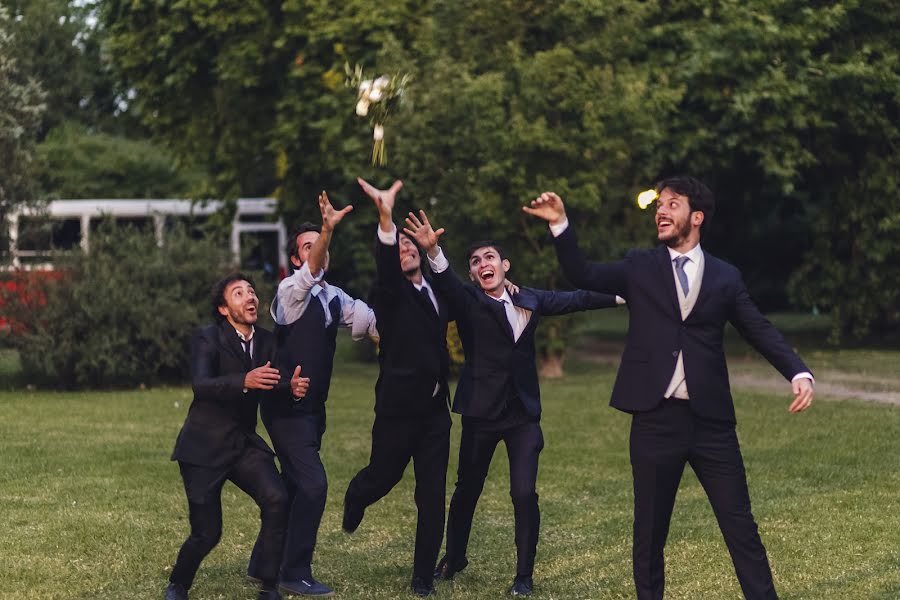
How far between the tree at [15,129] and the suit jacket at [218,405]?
1619 cm

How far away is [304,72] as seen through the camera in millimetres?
25641

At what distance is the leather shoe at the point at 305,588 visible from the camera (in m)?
8.94

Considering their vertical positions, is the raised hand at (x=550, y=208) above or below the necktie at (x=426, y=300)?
above

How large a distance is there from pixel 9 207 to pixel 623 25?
32.0ft

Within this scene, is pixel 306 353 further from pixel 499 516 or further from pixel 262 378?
pixel 499 516

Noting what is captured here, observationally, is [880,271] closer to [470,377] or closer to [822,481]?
[822,481]

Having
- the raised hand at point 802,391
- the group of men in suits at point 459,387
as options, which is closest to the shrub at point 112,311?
the group of men in suits at point 459,387

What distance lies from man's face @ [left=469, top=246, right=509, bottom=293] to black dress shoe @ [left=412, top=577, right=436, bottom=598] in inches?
68.4

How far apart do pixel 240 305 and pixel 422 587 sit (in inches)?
76.7

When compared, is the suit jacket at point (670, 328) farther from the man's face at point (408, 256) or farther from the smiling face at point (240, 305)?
the smiling face at point (240, 305)

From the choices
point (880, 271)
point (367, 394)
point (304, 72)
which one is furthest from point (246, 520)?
point (880, 271)

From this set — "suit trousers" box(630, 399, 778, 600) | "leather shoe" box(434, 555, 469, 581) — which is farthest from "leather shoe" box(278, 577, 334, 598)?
"suit trousers" box(630, 399, 778, 600)

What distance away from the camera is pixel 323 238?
8.38 meters

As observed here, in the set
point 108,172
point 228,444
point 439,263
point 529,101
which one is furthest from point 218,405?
point 108,172
